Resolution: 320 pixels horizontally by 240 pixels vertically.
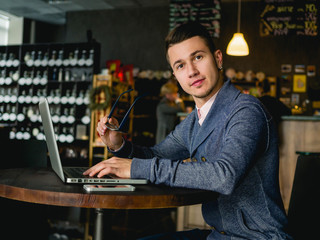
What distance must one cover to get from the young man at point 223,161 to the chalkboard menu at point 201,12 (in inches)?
188

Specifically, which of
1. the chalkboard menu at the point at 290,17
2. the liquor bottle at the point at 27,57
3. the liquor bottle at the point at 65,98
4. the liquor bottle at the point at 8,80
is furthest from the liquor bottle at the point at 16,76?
the chalkboard menu at the point at 290,17

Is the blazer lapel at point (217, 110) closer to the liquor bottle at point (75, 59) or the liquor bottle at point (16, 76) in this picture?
the liquor bottle at point (75, 59)

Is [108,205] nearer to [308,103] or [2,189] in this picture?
[2,189]

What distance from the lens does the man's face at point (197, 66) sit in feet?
4.75

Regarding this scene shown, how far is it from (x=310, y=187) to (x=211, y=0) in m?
5.04

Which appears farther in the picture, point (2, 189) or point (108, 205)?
point (2, 189)

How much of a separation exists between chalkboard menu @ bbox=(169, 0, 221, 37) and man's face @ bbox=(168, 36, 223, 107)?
480cm

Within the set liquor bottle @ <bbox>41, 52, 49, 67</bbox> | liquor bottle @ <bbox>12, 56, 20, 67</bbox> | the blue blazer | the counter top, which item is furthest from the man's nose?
liquor bottle @ <bbox>12, 56, 20, 67</bbox>

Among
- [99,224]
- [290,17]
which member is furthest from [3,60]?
[99,224]

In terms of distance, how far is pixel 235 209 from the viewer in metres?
1.19

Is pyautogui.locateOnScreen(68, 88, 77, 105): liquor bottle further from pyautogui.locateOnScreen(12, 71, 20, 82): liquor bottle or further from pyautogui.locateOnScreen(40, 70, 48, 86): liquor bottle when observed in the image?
pyautogui.locateOnScreen(12, 71, 20, 82): liquor bottle

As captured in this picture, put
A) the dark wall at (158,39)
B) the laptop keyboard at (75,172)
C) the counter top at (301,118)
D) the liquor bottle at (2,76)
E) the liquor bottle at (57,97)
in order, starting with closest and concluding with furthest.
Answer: the laptop keyboard at (75,172), the counter top at (301,118), the liquor bottle at (57,97), the liquor bottle at (2,76), the dark wall at (158,39)

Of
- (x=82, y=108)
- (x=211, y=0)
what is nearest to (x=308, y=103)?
(x=211, y=0)

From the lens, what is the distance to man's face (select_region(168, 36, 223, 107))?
1.45m
